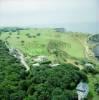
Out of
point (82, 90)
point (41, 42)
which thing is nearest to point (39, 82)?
point (82, 90)

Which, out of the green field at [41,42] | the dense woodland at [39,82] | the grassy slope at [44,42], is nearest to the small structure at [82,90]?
the dense woodland at [39,82]

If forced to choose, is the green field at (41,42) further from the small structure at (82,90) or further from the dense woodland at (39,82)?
the small structure at (82,90)

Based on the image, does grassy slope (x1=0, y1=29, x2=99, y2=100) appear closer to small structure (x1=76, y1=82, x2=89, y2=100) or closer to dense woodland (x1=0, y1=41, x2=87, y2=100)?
dense woodland (x1=0, y1=41, x2=87, y2=100)

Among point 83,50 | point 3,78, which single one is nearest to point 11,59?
point 3,78

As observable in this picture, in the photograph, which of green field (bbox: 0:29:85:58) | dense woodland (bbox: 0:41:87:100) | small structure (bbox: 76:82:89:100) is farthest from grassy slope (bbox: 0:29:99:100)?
small structure (bbox: 76:82:89:100)

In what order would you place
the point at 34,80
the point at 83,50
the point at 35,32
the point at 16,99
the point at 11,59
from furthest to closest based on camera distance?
the point at 35,32, the point at 83,50, the point at 11,59, the point at 34,80, the point at 16,99

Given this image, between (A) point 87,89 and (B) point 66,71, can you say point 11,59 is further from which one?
(A) point 87,89

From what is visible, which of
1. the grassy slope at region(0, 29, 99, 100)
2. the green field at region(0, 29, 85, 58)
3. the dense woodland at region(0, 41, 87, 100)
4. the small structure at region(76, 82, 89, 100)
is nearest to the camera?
the dense woodland at region(0, 41, 87, 100)
